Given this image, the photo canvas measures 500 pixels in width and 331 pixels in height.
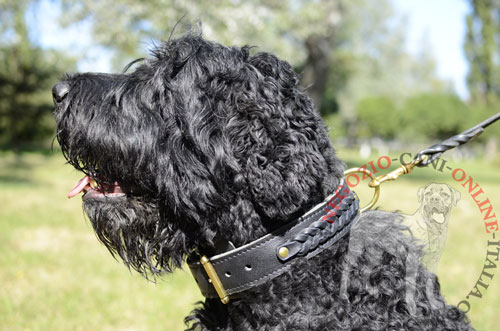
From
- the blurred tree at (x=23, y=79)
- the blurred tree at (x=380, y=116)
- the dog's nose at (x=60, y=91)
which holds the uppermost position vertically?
the blurred tree at (x=23, y=79)

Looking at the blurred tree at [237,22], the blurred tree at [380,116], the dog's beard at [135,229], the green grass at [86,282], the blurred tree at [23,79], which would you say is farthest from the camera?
the blurred tree at [380,116]

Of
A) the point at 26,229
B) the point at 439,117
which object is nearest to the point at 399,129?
the point at 439,117

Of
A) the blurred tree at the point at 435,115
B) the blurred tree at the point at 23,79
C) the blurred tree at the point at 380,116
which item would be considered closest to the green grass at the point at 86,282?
the blurred tree at the point at 23,79

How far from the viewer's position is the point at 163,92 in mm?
2010

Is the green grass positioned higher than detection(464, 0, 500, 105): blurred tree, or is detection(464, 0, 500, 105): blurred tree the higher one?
detection(464, 0, 500, 105): blurred tree

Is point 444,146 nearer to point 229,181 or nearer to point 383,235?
point 383,235

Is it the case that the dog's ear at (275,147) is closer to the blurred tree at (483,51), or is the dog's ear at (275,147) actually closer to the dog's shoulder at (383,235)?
the dog's shoulder at (383,235)

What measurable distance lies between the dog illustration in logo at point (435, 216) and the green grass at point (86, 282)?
369mm

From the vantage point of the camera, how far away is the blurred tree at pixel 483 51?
33719mm

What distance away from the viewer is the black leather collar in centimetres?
189

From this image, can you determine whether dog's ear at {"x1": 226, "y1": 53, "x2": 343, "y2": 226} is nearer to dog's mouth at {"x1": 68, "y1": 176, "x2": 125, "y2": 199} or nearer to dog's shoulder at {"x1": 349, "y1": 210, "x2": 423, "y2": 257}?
dog's shoulder at {"x1": 349, "y1": 210, "x2": 423, "y2": 257}

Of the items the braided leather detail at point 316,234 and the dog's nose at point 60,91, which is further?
the dog's nose at point 60,91

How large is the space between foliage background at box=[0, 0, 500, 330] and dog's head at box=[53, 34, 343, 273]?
0.44m

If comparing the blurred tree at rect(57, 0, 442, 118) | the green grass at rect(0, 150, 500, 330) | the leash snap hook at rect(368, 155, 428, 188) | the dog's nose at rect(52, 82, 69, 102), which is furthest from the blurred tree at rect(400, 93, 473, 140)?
the dog's nose at rect(52, 82, 69, 102)
